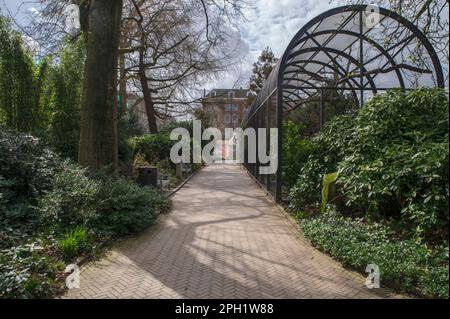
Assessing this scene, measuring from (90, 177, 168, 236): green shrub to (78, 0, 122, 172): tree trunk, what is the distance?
47.5 inches

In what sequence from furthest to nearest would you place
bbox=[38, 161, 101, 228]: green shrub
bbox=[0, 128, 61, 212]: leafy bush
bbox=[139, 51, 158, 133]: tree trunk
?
1. bbox=[139, 51, 158, 133]: tree trunk
2. bbox=[0, 128, 61, 212]: leafy bush
3. bbox=[38, 161, 101, 228]: green shrub

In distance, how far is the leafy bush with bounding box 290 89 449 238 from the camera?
4.58m

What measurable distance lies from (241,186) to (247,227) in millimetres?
A: 6668

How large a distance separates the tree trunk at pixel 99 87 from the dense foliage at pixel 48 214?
0.68 metres

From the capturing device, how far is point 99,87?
768 centimetres

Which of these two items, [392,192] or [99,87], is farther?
[99,87]

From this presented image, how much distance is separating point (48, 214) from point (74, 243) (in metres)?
1.08

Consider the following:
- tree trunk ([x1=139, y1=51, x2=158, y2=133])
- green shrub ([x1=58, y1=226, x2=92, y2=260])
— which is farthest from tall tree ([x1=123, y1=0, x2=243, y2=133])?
green shrub ([x1=58, y1=226, x2=92, y2=260])

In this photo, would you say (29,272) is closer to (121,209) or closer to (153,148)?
(121,209)

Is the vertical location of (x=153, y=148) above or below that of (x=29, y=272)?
above

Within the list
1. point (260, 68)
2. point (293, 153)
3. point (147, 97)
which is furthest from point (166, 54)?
point (260, 68)

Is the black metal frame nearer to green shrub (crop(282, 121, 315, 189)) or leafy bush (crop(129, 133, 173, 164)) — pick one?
green shrub (crop(282, 121, 315, 189))

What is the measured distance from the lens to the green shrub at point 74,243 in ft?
15.6
